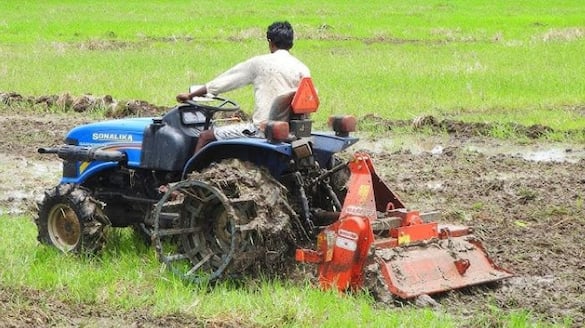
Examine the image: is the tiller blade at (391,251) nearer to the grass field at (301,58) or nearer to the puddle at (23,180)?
the grass field at (301,58)

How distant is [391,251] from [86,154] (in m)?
2.52

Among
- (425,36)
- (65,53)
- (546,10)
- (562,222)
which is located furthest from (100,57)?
(546,10)

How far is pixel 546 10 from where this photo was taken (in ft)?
130

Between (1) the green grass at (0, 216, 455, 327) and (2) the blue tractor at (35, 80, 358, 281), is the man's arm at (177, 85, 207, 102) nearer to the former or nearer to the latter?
(2) the blue tractor at (35, 80, 358, 281)

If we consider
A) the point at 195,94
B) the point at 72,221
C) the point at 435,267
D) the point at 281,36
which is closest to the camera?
the point at 435,267

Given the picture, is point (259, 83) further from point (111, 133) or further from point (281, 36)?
point (111, 133)

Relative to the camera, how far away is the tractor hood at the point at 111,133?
790 centimetres

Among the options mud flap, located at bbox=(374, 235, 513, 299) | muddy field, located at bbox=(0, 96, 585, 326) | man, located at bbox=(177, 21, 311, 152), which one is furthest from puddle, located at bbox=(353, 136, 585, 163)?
man, located at bbox=(177, 21, 311, 152)

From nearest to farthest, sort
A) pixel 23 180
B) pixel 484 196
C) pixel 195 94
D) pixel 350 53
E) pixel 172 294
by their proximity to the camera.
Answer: pixel 172 294
pixel 195 94
pixel 484 196
pixel 23 180
pixel 350 53

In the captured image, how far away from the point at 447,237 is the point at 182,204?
181 cm

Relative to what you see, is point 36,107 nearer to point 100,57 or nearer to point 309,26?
point 100,57

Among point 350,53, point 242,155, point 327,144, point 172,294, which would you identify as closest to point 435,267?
point 327,144

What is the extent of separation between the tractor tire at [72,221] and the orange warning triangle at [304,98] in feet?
5.79

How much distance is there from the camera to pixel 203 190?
278 inches
